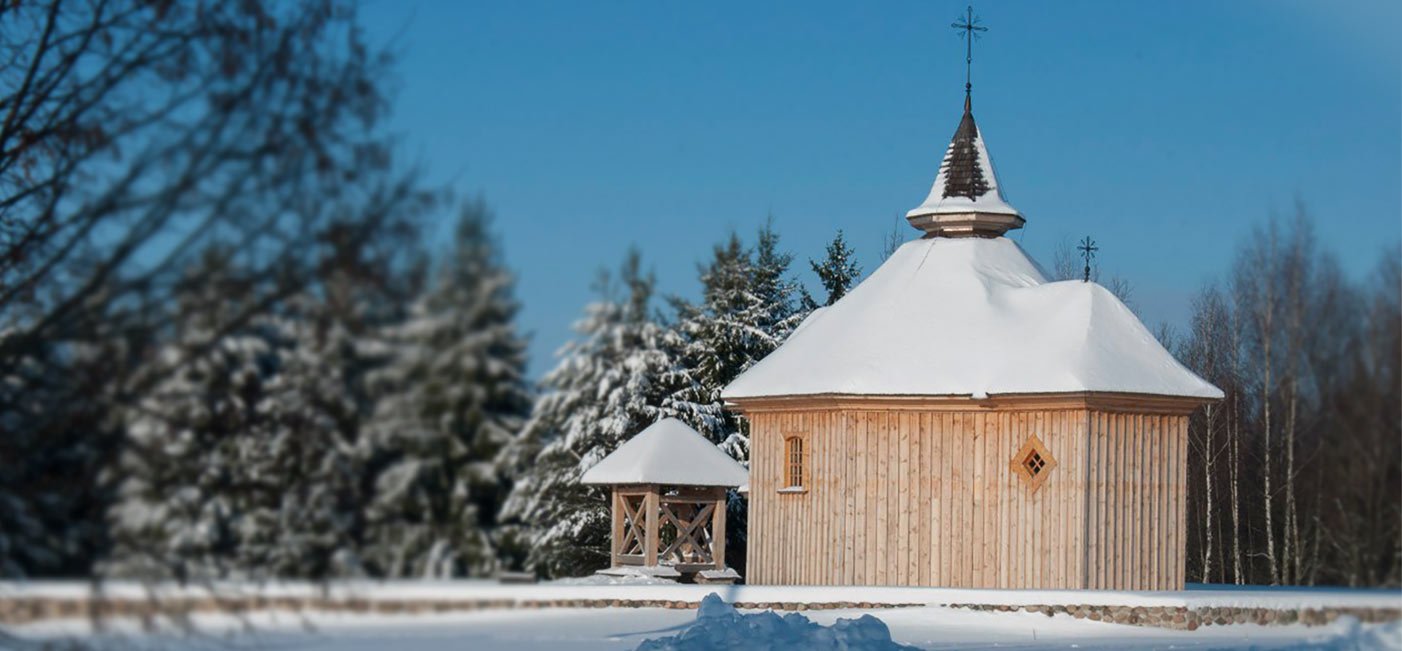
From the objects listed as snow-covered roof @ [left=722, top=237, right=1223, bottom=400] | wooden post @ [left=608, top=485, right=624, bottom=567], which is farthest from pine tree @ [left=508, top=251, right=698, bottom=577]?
wooden post @ [left=608, top=485, right=624, bottom=567]

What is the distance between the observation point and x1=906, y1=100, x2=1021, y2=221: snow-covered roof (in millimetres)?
27531

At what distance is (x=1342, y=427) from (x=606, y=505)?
802 inches

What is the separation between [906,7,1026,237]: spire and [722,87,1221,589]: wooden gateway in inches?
68.2

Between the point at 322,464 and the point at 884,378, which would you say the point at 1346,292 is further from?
the point at 884,378

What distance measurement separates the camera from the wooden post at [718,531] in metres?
27.5

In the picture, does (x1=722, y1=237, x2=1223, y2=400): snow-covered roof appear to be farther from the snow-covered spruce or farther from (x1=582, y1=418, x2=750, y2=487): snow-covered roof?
the snow-covered spruce

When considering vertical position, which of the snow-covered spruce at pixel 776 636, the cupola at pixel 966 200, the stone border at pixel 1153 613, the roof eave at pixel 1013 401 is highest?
the cupola at pixel 966 200

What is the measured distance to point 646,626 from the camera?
20469 mm

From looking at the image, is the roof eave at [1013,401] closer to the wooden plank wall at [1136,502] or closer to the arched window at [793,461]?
the wooden plank wall at [1136,502]

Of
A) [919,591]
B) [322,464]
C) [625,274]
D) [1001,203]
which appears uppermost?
[1001,203]

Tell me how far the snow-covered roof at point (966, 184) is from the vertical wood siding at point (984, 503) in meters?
4.98

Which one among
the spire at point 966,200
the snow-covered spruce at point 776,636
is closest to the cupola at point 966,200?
the spire at point 966,200

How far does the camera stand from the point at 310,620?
8.12 m

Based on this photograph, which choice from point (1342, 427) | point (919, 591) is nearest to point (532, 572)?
point (1342, 427)
